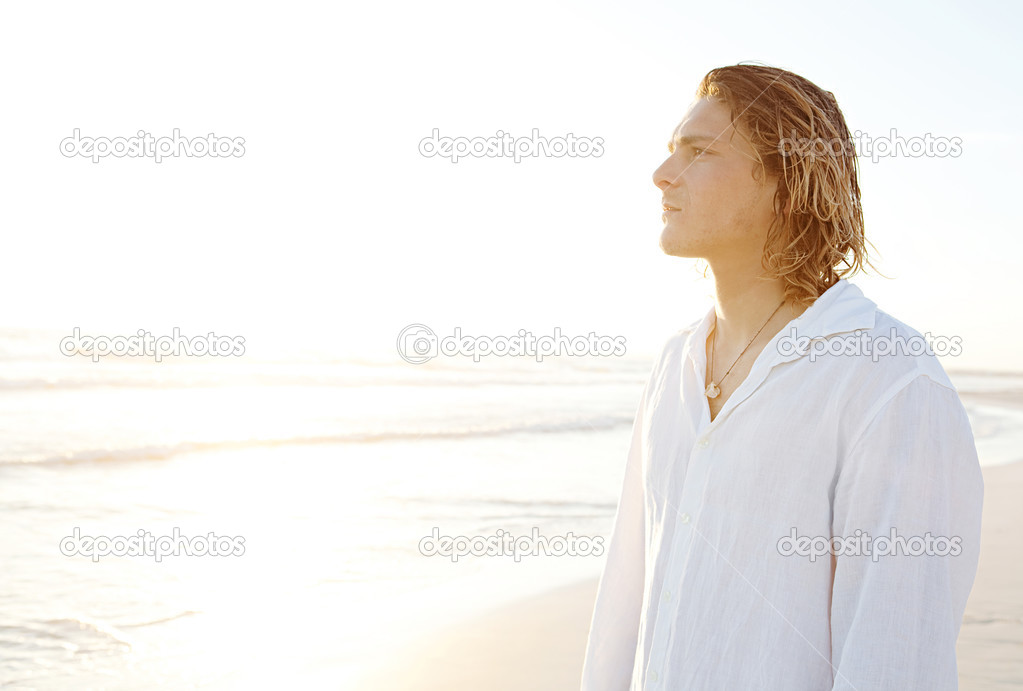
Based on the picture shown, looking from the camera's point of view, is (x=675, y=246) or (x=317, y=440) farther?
(x=317, y=440)

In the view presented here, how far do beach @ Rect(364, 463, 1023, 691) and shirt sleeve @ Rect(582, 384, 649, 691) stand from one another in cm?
227

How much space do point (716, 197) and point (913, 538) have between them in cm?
88

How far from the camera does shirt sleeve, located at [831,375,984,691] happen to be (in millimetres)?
1366

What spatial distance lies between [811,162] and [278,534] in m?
6.10

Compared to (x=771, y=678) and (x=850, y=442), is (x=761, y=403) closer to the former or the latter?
(x=850, y=442)

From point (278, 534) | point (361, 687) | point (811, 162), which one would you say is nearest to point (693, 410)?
point (811, 162)

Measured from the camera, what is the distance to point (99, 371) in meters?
19.8

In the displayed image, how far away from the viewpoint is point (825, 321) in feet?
5.37

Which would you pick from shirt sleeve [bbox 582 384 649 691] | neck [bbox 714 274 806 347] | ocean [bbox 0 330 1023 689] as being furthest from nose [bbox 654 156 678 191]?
ocean [bbox 0 330 1023 689]

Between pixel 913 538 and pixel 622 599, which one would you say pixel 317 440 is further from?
pixel 913 538

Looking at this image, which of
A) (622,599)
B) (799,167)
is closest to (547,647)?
(622,599)

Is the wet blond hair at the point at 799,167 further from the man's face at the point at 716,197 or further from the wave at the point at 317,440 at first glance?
the wave at the point at 317,440

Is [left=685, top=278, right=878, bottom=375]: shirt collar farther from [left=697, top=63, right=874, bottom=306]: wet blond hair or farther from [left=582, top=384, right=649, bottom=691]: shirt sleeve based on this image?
[left=582, top=384, right=649, bottom=691]: shirt sleeve

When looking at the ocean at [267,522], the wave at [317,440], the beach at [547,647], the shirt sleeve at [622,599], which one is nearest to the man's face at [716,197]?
the shirt sleeve at [622,599]
